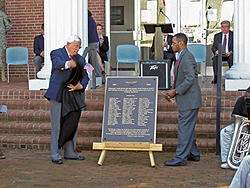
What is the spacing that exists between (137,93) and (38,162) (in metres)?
1.73

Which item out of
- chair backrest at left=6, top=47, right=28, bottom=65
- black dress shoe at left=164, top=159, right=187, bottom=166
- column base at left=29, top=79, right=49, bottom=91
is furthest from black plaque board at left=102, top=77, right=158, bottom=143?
chair backrest at left=6, top=47, right=28, bottom=65

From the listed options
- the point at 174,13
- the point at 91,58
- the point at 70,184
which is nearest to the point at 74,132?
the point at 70,184

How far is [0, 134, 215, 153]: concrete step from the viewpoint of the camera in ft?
27.6

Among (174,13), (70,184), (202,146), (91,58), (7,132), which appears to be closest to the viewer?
(70,184)

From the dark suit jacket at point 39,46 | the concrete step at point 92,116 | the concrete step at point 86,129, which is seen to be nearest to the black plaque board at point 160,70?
the concrete step at point 92,116

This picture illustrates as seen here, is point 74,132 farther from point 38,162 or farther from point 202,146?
point 202,146

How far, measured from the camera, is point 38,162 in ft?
25.4

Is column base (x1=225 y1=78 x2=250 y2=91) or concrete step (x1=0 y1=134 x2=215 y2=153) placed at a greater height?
column base (x1=225 y1=78 x2=250 y2=91)

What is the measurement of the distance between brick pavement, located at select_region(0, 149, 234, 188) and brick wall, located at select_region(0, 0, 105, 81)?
7372 mm

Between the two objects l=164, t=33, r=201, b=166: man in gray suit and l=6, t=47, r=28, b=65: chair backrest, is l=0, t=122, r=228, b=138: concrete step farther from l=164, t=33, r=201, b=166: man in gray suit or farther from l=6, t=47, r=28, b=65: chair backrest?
l=6, t=47, r=28, b=65: chair backrest

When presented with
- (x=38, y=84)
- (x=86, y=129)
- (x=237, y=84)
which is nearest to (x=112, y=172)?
(x=86, y=129)

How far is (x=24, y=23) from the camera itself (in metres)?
15.4

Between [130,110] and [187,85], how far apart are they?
93cm

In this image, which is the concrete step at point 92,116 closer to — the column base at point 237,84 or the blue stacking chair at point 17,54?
the column base at point 237,84
